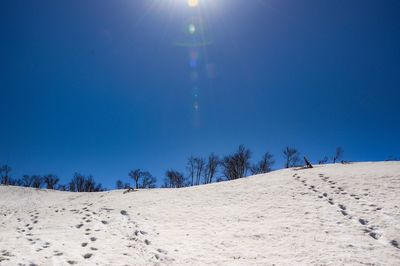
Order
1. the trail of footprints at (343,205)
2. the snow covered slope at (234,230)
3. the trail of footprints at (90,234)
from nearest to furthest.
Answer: the snow covered slope at (234,230) < the trail of footprints at (90,234) < the trail of footprints at (343,205)

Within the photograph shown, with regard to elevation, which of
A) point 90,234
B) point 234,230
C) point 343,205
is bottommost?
point 90,234

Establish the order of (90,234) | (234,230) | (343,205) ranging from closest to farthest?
(90,234) → (234,230) → (343,205)

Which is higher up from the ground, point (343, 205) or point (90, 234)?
point (343, 205)

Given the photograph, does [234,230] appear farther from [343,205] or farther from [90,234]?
[90,234]

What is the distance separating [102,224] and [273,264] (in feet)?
27.9

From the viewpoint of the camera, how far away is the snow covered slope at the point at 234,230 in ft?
28.3

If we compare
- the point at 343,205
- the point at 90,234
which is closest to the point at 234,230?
the point at 343,205

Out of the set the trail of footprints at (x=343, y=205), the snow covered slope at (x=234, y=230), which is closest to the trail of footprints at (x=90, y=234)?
the snow covered slope at (x=234, y=230)

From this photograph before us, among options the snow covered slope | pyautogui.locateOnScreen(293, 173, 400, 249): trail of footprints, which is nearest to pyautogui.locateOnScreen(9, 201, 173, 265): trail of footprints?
the snow covered slope

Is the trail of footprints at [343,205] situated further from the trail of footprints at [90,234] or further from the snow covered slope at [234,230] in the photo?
the trail of footprints at [90,234]

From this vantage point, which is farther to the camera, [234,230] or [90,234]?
[234,230]

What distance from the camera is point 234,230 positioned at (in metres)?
Answer: 11.8

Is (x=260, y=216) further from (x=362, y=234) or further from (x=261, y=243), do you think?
(x=362, y=234)

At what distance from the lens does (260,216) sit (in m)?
13.3
